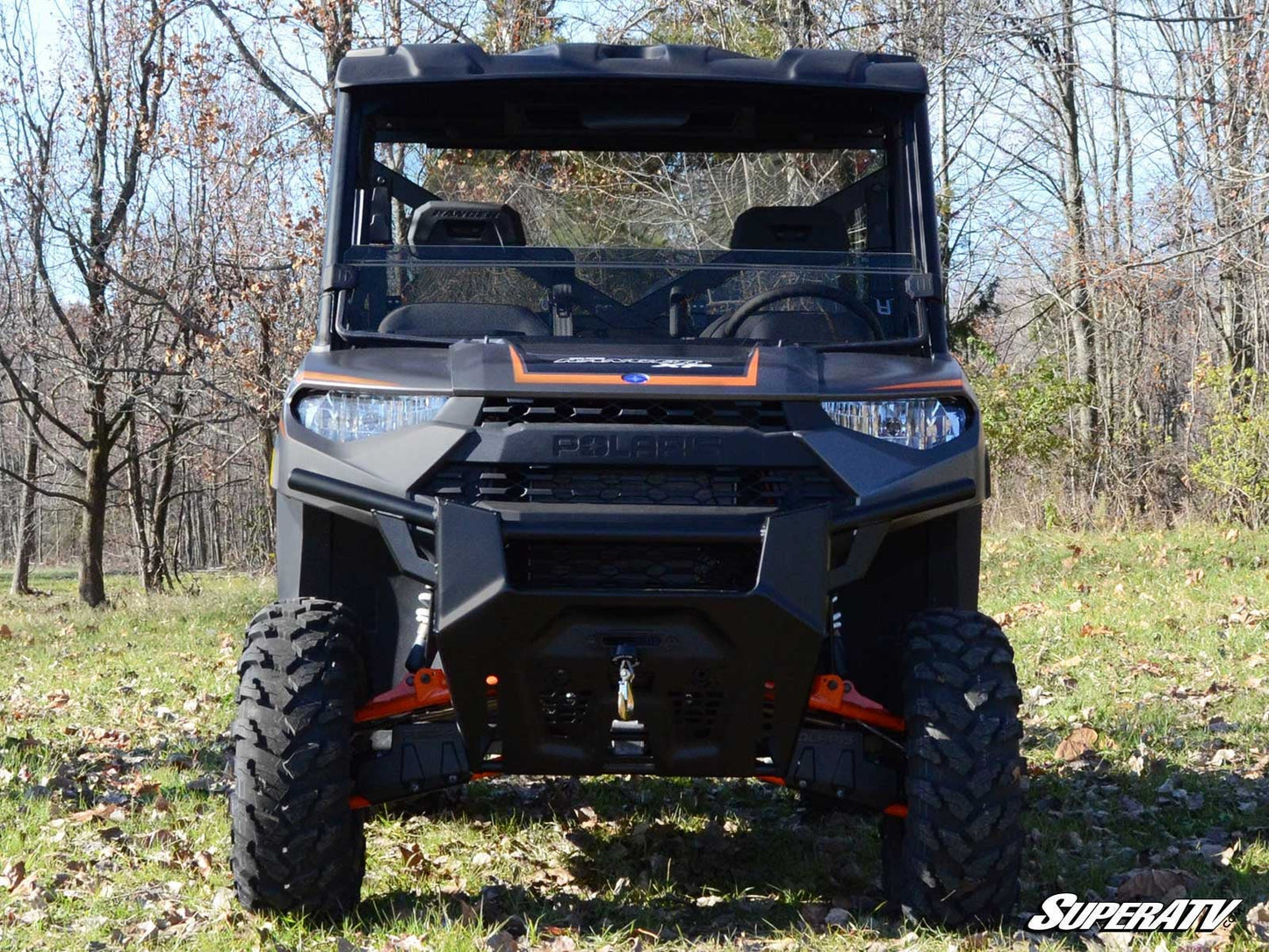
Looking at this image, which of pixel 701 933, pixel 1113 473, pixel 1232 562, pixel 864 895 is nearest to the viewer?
pixel 701 933

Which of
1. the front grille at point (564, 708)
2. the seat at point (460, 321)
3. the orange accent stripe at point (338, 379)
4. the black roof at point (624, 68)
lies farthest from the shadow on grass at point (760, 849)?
the black roof at point (624, 68)

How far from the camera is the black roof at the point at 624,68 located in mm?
4102

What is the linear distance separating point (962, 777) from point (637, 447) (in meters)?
1.13

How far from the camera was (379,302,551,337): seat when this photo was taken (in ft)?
13.0

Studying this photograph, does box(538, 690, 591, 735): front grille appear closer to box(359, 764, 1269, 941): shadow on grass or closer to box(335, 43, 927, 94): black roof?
box(359, 764, 1269, 941): shadow on grass

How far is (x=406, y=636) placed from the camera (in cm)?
390

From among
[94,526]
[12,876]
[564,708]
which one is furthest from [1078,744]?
[94,526]

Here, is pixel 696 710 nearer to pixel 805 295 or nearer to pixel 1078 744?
pixel 805 295

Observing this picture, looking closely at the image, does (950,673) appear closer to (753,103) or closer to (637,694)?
(637,694)

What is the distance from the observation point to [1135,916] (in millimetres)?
3764

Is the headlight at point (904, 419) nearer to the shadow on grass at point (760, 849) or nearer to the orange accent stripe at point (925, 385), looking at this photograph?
the orange accent stripe at point (925, 385)

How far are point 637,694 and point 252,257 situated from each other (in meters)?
13.9

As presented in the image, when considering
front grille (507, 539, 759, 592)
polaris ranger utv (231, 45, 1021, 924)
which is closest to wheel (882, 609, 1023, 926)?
polaris ranger utv (231, 45, 1021, 924)

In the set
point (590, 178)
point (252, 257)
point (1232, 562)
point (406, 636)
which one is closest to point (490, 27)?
point (252, 257)
